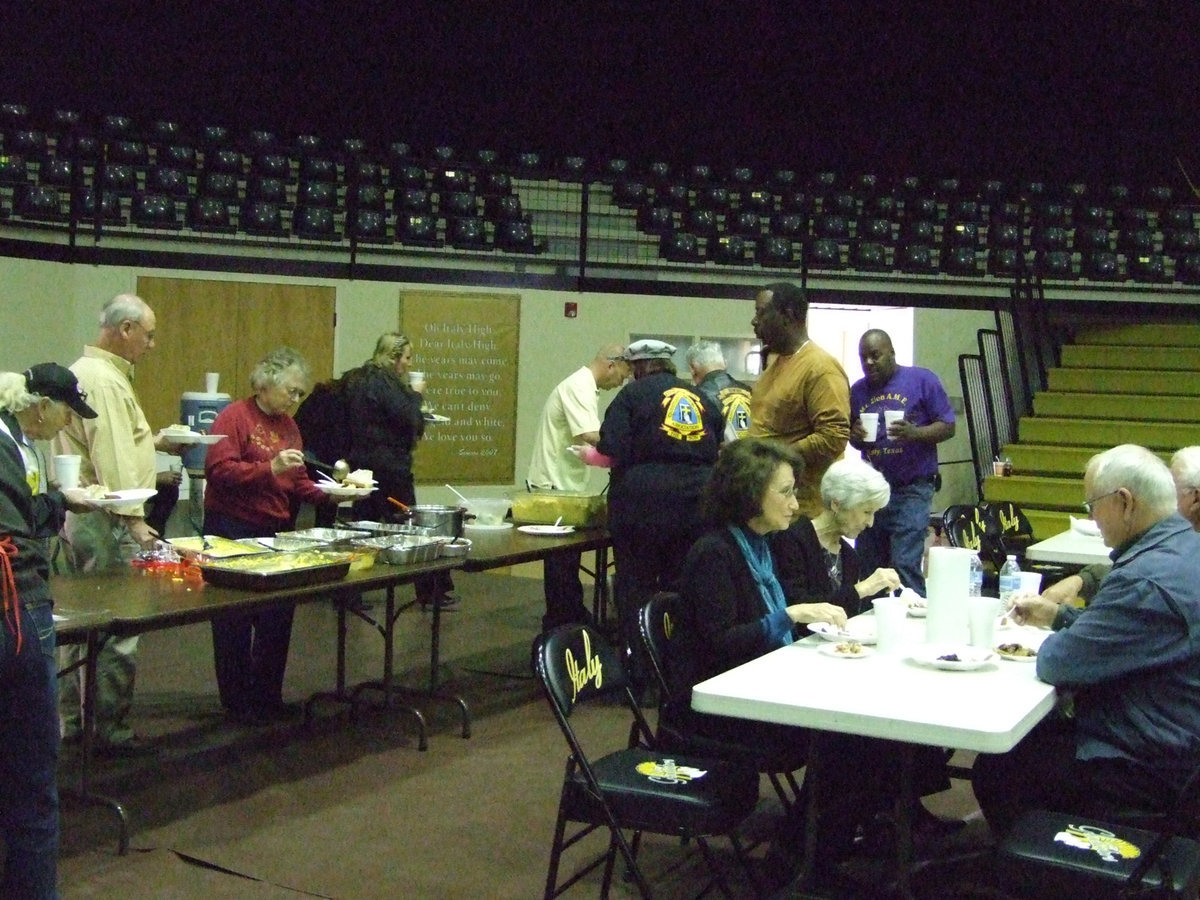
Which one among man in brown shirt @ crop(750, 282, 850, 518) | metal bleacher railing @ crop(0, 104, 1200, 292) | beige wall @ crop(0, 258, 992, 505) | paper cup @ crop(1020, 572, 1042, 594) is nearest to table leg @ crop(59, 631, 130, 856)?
man in brown shirt @ crop(750, 282, 850, 518)

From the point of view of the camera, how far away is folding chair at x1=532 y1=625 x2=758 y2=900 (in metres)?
2.97

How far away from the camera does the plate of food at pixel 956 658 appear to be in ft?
10.1

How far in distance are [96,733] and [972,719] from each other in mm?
3328

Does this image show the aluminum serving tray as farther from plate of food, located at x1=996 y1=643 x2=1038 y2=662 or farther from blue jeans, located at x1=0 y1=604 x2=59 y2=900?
plate of food, located at x1=996 y1=643 x2=1038 y2=662

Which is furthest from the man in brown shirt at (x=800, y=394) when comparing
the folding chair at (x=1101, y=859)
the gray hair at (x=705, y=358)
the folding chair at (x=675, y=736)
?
the folding chair at (x=1101, y=859)

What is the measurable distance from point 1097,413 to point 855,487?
24.5 ft

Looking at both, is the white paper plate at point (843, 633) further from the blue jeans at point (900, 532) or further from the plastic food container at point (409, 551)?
the blue jeans at point (900, 532)

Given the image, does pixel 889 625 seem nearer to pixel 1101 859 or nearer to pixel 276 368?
pixel 1101 859

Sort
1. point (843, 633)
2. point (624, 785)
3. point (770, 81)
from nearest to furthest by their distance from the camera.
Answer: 1. point (624, 785)
2. point (843, 633)
3. point (770, 81)

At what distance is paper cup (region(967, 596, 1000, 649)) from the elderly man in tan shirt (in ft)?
8.76

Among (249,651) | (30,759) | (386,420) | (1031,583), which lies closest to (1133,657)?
(1031,583)

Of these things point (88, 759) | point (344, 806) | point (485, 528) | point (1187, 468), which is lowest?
point (344, 806)

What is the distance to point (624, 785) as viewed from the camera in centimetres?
305

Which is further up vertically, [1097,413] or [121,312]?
[121,312]
